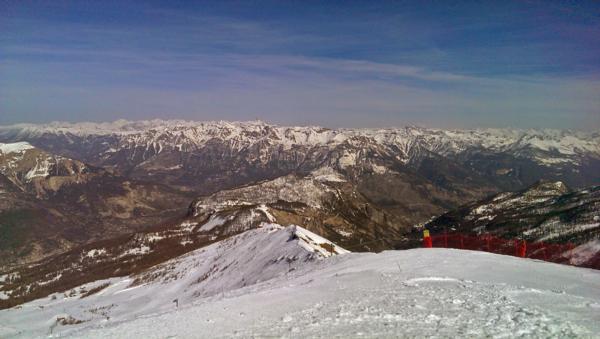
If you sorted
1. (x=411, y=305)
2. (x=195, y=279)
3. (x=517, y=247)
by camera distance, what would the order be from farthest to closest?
(x=195, y=279)
(x=517, y=247)
(x=411, y=305)

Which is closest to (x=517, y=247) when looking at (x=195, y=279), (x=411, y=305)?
(x=411, y=305)

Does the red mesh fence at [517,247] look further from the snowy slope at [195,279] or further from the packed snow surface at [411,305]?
the snowy slope at [195,279]

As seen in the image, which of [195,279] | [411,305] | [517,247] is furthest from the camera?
[195,279]

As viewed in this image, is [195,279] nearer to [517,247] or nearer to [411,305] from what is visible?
[517,247]

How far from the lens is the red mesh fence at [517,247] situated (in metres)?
44.0

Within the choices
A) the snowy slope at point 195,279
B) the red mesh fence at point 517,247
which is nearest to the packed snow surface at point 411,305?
the red mesh fence at point 517,247

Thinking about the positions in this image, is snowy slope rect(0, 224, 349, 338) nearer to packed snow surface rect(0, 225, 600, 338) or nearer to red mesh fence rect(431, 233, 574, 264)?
red mesh fence rect(431, 233, 574, 264)

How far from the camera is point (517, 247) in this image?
144 feet

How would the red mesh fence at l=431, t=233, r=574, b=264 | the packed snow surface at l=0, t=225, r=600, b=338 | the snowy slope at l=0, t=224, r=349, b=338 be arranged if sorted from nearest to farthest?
1. the packed snow surface at l=0, t=225, r=600, b=338
2. the red mesh fence at l=431, t=233, r=574, b=264
3. the snowy slope at l=0, t=224, r=349, b=338

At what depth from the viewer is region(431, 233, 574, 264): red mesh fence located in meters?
44.0

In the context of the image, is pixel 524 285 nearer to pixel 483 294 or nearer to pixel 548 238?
pixel 483 294

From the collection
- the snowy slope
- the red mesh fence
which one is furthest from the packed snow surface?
the snowy slope

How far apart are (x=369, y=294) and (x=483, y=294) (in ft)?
18.0

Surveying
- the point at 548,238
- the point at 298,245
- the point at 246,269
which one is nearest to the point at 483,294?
the point at 298,245
